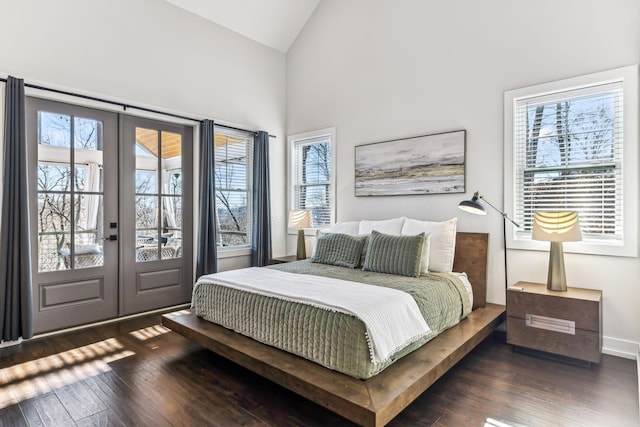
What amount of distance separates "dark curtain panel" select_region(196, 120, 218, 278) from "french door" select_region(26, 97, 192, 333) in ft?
0.74

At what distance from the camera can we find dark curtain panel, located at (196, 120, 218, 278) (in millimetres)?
4422

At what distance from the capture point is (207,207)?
14.5 ft

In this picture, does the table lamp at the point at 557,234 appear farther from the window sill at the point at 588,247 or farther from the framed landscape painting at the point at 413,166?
the framed landscape painting at the point at 413,166

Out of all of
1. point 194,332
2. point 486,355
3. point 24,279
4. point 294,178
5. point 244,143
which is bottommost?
point 486,355

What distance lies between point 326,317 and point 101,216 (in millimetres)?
2858

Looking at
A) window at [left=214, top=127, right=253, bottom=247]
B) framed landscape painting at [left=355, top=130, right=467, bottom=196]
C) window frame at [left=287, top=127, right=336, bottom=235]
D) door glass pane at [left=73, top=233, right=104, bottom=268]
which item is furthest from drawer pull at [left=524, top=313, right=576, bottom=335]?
door glass pane at [left=73, top=233, right=104, bottom=268]

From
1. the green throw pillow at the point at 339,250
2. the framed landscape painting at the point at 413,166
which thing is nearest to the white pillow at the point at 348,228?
the green throw pillow at the point at 339,250

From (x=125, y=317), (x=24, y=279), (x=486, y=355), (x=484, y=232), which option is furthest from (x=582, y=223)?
(x=24, y=279)

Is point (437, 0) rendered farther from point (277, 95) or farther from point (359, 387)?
point (359, 387)

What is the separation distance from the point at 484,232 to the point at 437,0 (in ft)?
8.31

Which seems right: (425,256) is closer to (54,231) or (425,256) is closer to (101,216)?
(101,216)

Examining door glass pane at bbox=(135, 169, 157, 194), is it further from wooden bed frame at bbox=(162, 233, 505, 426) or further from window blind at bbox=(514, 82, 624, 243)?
window blind at bbox=(514, 82, 624, 243)

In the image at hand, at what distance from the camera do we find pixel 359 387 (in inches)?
76.5

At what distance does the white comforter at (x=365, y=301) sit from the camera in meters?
2.08
